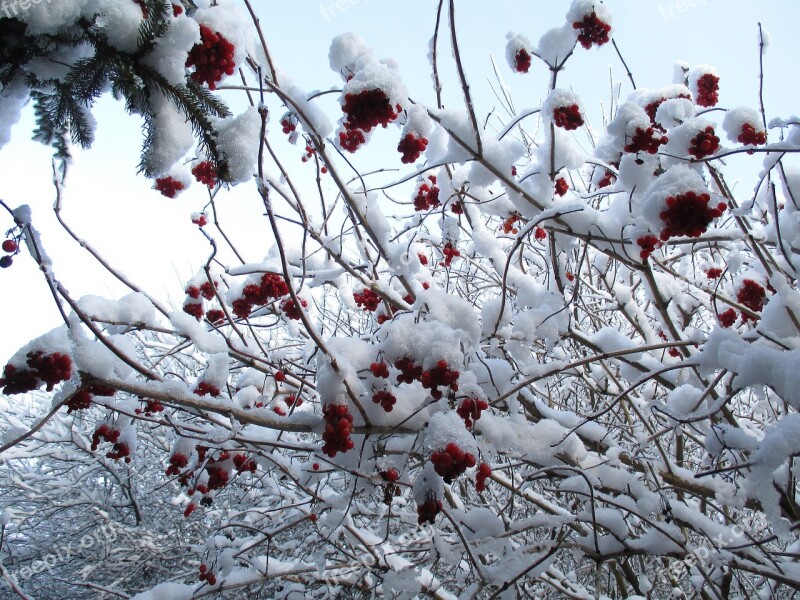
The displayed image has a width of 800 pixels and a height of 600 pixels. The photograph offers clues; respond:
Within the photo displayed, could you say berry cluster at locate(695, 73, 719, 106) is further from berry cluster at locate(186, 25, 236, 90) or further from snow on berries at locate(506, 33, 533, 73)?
berry cluster at locate(186, 25, 236, 90)

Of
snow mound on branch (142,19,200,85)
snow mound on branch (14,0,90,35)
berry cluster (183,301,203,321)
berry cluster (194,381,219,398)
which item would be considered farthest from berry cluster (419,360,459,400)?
berry cluster (183,301,203,321)

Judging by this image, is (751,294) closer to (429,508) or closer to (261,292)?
(429,508)

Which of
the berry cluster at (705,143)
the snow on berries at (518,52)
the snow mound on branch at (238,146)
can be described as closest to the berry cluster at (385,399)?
the snow mound on branch at (238,146)

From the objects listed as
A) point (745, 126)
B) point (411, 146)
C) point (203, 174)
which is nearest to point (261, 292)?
point (203, 174)

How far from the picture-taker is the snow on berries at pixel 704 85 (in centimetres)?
294

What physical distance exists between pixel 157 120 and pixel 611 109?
5.50m

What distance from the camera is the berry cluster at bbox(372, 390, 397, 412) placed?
1680 millimetres

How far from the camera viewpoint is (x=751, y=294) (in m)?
2.80

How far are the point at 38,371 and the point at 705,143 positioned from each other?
2.67 metres

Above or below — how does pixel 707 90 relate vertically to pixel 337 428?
above

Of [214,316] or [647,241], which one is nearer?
[647,241]

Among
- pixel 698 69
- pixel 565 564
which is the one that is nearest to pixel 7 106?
pixel 698 69

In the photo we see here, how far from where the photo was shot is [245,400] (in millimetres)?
3033

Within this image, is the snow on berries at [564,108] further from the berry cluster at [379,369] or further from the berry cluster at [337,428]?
the berry cluster at [337,428]
